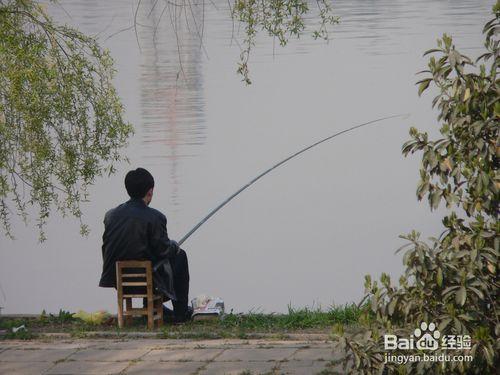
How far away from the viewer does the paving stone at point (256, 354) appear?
5.73 meters

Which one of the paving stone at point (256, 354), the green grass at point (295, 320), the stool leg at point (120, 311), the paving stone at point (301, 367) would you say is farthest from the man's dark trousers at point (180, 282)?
the paving stone at point (301, 367)

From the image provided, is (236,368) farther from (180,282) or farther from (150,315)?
(180,282)

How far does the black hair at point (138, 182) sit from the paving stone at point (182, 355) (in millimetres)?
1536

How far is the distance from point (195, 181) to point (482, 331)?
9.70 metres

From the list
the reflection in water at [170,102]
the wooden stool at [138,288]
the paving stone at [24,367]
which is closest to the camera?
the paving stone at [24,367]

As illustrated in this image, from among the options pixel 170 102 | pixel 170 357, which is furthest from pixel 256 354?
pixel 170 102

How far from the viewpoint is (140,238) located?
7133 millimetres

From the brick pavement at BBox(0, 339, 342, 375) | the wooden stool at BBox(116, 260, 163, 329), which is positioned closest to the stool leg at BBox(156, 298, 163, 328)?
the wooden stool at BBox(116, 260, 163, 329)

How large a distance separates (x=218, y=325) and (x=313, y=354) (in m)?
1.39

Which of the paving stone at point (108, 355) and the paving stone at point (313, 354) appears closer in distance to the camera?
the paving stone at point (313, 354)

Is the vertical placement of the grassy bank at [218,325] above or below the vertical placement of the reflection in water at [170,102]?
below

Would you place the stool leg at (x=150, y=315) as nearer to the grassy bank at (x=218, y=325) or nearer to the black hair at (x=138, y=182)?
the grassy bank at (x=218, y=325)

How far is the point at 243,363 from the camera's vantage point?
5637 mm

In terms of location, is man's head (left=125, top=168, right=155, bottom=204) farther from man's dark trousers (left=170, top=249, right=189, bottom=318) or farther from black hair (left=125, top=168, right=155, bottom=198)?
man's dark trousers (left=170, top=249, right=189, bottom=318)
